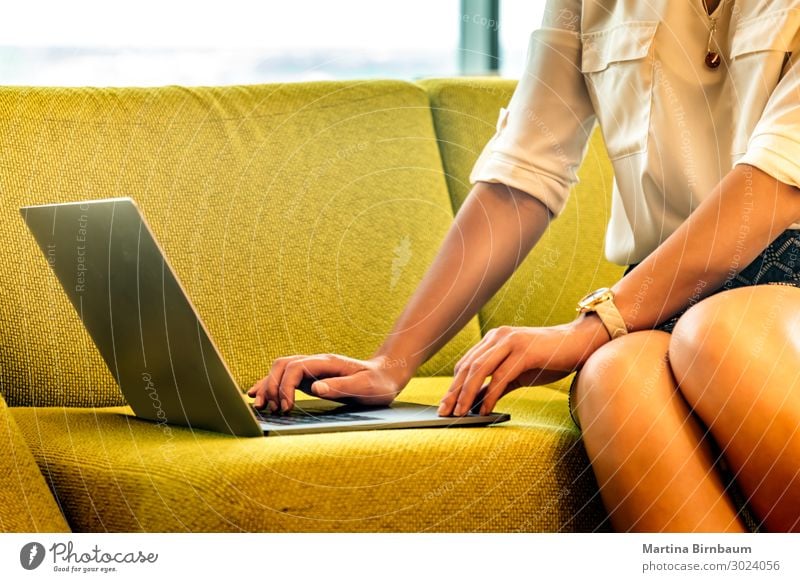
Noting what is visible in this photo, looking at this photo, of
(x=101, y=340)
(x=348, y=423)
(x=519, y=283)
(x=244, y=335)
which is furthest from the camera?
(x=519, y=283)

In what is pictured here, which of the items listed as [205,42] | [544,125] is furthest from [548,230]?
[205,42]

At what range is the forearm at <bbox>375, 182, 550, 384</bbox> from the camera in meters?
0.90

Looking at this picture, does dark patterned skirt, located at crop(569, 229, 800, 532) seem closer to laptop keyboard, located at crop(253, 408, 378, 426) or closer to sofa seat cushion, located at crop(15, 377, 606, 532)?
sofa seat cushion, located at crop(15, 377, 606, 532)

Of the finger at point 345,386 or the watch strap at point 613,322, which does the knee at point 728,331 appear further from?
the finger at point 345,386

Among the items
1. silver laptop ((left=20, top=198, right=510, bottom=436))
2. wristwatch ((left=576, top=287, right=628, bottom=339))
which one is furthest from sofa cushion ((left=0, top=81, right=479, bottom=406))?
wristwatch ((left=576, top=287, right=628, bottom=339))

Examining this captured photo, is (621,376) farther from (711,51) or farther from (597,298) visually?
(711,51)

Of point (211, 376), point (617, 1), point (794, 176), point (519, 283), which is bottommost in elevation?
point (519, 283)

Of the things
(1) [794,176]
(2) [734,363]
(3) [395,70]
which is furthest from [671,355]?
(3) [395,70]

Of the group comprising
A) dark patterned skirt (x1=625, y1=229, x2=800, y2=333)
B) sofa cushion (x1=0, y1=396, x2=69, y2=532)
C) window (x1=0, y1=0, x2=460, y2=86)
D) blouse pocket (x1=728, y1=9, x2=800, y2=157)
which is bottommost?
sofa cushion (x1=0, y1=396, x2=69, y2=532)

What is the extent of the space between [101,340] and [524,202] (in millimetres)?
394

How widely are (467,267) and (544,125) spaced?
151 millimetres

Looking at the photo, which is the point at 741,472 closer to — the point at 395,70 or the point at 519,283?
the point at 519,283

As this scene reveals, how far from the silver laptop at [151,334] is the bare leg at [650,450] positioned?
0.12 meters

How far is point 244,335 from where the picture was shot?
1023mm
